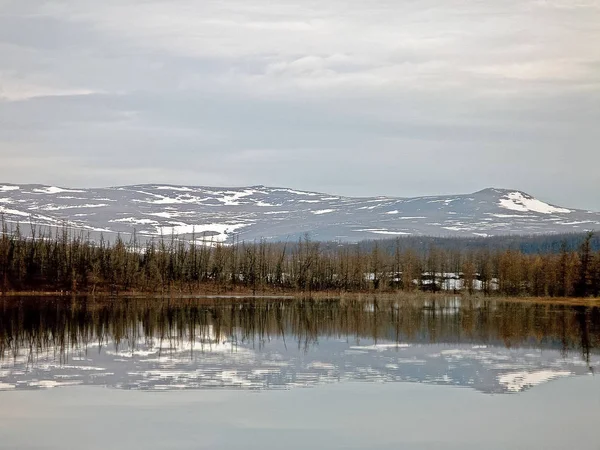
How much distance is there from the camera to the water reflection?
25422 millimetres

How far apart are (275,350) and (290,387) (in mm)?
9526

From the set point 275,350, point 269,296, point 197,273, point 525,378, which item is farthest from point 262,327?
point 197,273

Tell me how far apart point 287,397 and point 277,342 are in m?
14.3

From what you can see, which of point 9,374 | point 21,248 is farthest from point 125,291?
point 9,374

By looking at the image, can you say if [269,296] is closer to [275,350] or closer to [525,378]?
[275,350]

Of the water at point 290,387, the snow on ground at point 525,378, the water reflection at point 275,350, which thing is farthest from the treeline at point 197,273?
the snow on ground at point 525,378

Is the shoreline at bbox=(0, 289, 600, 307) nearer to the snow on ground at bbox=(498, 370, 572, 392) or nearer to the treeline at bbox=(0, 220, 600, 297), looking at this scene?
the treeline at bbox=(0, 220, 600, 297)

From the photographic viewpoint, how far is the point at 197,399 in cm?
2139

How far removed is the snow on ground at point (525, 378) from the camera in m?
24.9

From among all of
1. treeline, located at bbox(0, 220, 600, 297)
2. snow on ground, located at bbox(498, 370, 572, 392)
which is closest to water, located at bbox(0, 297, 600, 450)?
snow on ground, located at bbox(498, 370, 572, 392)

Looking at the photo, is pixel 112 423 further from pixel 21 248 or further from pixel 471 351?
pixel 21 248

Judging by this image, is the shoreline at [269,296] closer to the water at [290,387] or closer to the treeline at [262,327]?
the treeline at [262,327]

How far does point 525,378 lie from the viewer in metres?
26.6

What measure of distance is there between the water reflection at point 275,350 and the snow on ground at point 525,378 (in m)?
0.04
